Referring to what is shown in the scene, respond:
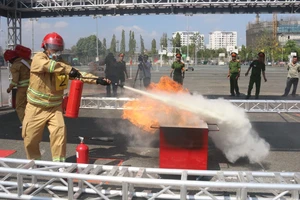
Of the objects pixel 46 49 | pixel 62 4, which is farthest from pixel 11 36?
pixel 46 49

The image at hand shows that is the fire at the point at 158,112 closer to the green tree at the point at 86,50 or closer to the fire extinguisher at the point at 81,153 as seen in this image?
the fire extinguisher at the point at 81,153

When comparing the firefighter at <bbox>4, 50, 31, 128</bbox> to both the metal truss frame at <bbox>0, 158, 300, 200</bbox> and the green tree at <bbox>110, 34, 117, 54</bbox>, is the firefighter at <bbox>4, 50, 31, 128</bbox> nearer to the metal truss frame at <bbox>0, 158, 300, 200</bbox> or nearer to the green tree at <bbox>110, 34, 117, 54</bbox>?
the metal truss frame at <bbox>0, 158, 300, 200</bbox>

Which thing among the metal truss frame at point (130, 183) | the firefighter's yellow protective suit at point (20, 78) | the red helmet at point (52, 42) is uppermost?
the red helmet at point (52, 42)

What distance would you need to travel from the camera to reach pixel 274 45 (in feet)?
226

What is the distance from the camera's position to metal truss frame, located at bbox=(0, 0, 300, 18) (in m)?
9.65

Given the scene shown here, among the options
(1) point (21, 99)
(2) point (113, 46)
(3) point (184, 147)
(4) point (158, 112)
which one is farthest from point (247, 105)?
(2) point (113, 46)

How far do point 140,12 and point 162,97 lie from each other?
5993mm

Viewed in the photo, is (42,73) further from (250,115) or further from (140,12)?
(250,115)

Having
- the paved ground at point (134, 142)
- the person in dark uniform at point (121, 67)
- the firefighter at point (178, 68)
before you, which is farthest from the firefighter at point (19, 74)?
the firefighter at point (178, 68)

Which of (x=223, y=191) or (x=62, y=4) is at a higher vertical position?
(x=62, y=4)

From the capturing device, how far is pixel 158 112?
5375mm

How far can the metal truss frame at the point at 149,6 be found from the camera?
965cm

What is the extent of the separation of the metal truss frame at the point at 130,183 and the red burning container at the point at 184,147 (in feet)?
1.06

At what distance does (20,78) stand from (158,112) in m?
2.84
